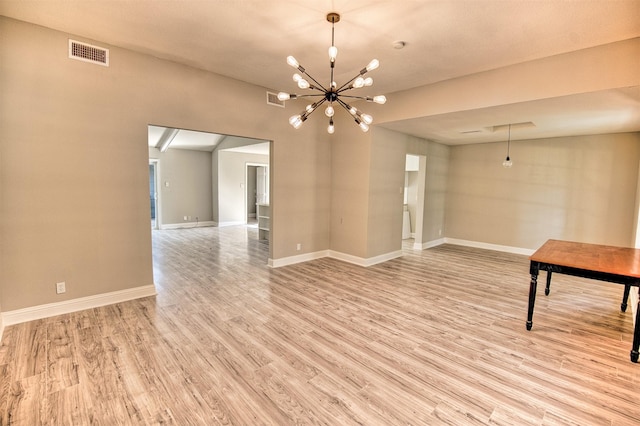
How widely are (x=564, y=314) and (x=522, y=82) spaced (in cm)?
282

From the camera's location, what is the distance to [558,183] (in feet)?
20.4

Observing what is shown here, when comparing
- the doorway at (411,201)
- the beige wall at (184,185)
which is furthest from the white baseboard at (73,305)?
the beige wall at (184,185)

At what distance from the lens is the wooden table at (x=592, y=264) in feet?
8.16

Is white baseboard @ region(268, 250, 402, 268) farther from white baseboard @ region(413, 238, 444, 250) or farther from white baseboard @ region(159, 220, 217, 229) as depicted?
white baseboard @ region(159, 220, 217, 229)

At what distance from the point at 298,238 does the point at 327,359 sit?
3198mm

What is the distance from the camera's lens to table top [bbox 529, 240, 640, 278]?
2.55 meters

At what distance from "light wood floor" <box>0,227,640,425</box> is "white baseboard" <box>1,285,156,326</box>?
0.43ft

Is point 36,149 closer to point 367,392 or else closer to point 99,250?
point 99,250

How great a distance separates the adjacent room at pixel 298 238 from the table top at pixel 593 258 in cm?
4

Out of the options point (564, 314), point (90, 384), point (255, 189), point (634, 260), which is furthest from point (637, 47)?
point (255, 189)

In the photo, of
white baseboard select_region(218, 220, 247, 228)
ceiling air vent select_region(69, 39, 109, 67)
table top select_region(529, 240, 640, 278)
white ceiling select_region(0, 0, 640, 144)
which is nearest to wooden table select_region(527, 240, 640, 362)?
table top select_region(529, 240, 640, 278)

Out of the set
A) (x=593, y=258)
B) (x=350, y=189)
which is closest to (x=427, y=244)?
(x=350, y=189)

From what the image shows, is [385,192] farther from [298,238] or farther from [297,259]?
[297,259]

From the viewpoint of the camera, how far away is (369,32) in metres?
3.01
